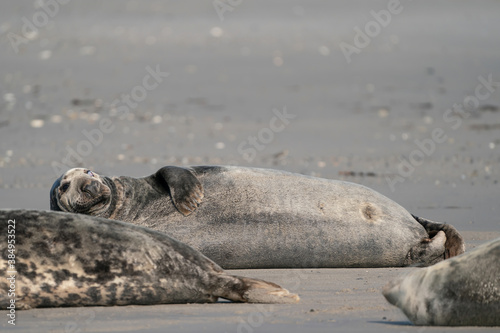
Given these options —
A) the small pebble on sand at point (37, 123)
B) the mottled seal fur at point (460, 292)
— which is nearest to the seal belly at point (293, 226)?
the mottled seal fur at point (460, 292)

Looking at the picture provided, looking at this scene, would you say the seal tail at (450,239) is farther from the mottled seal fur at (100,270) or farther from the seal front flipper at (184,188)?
the mottled seal fur at (100,270)

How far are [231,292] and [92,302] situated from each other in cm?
74

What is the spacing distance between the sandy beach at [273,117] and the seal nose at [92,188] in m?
1.24

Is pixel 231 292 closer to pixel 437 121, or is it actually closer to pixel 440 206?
pixel 440 206

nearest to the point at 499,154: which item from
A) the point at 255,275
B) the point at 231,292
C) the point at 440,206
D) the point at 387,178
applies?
the point at 387,178

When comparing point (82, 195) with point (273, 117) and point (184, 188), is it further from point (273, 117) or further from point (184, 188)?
point (273, 117)

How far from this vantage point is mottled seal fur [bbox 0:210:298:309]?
527 cm

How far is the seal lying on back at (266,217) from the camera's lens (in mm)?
7211

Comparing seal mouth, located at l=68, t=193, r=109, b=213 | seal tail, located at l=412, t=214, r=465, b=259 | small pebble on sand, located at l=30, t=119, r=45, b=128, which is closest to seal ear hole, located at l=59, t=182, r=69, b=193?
seal mouth, located at l=68, t=193, r=109, b=213

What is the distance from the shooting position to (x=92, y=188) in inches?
289

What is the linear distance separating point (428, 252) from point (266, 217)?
47.2 inches

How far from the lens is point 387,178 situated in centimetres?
1158

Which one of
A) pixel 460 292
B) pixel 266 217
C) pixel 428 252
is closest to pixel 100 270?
pixel 460 292

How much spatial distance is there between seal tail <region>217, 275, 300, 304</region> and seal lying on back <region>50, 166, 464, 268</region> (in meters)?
1.61
